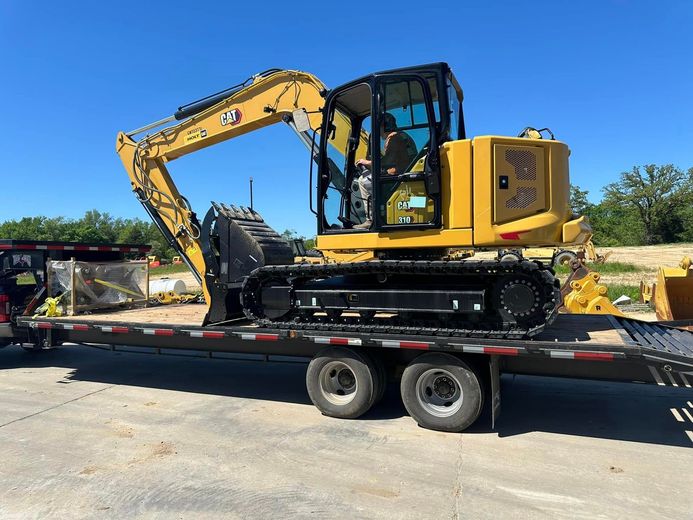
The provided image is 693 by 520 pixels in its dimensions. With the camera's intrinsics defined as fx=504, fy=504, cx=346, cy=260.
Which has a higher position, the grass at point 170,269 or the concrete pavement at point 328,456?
the grass at point 170,269

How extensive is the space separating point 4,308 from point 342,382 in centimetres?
624

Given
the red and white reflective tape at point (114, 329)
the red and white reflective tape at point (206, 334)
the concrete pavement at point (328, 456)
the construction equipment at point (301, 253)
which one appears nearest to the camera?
the concrete pavement at point (328, 456)

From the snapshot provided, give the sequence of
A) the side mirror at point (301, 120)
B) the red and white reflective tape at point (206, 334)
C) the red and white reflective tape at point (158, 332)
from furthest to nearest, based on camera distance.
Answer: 1. the side mirror at point (301, 120)
2. the red and white reflective tape at point (158, 332)
3. the red and white reflective tape at point (206, 334)

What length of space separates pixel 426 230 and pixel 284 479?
2.90 m

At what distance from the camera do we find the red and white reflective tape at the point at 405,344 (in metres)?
5.30

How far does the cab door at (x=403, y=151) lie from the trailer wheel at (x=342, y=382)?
1.56 meters

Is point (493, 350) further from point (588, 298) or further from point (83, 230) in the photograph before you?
point (83, 230)

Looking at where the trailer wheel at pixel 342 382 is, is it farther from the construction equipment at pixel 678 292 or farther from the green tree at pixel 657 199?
the green tree at pixel 657 199

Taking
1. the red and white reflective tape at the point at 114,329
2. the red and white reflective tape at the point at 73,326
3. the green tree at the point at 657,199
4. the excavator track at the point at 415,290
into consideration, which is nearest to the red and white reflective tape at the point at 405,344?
the excavator track at the point at 415,290

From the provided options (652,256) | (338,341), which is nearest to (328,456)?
(338,341)

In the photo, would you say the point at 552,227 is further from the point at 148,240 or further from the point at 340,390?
the point at 148,240

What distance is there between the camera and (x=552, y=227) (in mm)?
5383

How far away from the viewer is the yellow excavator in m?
5.29

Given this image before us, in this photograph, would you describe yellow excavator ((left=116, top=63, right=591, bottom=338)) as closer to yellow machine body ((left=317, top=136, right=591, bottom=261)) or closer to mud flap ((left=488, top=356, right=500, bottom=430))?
yellow machine body ((left=317, top=136, right=591, bottom=261))
